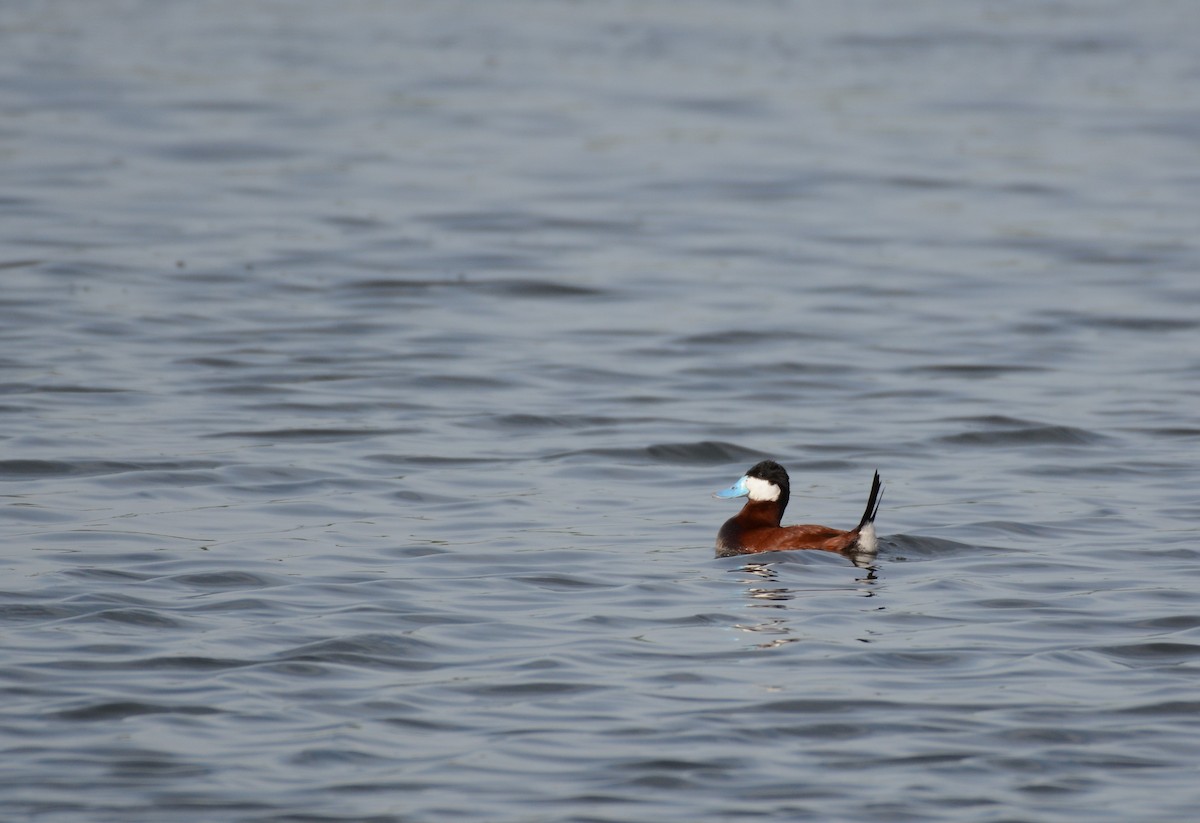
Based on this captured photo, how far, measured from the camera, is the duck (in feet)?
30.7

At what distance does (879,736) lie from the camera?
6918 mm

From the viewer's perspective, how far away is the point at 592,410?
43.1 feet

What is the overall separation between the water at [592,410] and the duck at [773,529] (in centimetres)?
11

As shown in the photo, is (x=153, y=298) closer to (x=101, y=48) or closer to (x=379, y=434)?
(x=379, y=434)

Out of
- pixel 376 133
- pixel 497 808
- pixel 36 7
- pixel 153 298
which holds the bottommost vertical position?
pixel 497 808

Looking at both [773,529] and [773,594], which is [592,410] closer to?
[773,529]

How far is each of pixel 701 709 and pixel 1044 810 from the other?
142 cm

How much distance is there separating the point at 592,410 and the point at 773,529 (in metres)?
3.75

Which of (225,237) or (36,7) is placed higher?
(36,7)

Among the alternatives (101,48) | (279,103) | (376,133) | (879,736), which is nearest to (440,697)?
(879,736)

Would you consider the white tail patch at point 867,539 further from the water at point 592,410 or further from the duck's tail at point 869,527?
the water at point 592,410

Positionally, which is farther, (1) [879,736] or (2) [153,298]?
(2) [153,298]

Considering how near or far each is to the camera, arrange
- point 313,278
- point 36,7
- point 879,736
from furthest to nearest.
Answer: point 36,7
point 313,278
point 879,736

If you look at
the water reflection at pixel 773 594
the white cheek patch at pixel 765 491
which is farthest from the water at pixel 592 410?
the white cheek patch at pixel 765 491
